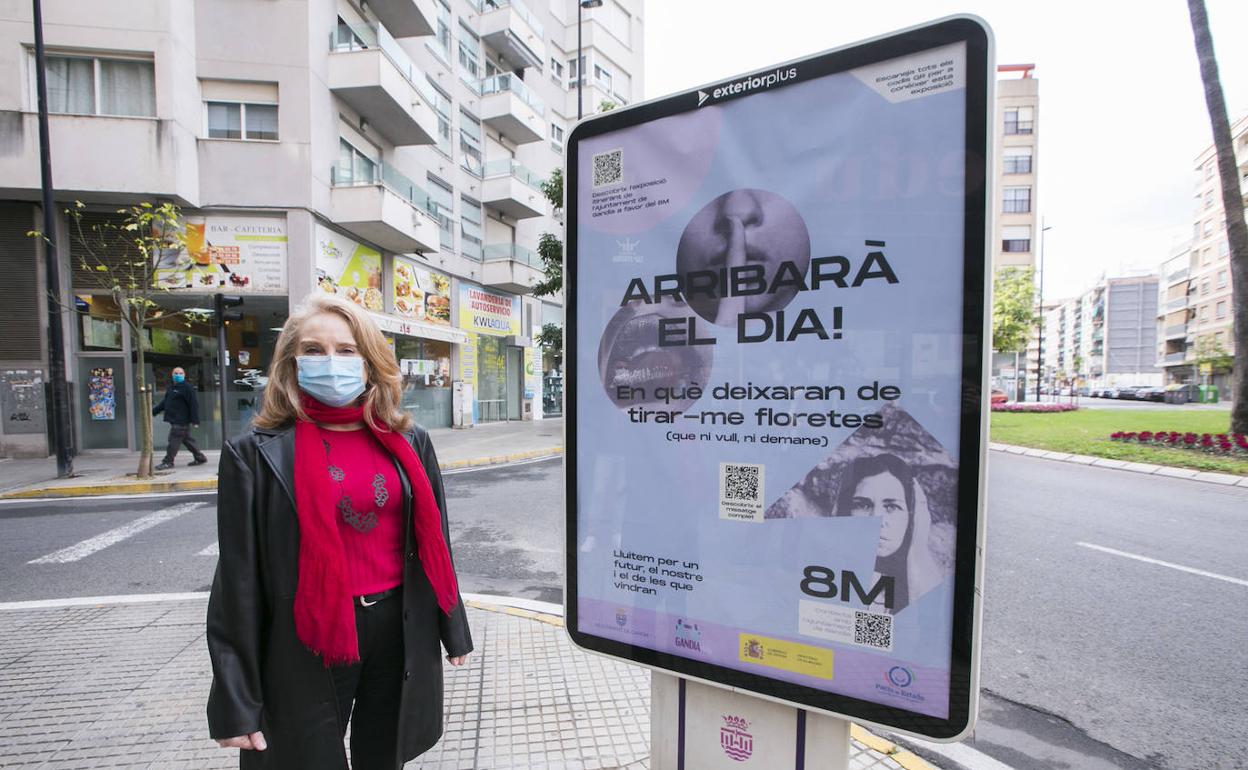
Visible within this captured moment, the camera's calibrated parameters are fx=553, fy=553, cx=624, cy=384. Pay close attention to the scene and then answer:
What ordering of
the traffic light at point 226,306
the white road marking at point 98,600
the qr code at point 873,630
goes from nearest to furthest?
the qr code at point 873,630 → the white road marking at point 98,600 → the traffic light at point 226,306

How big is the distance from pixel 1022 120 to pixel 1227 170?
40311 mm

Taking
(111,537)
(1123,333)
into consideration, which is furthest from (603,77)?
(1123,333)

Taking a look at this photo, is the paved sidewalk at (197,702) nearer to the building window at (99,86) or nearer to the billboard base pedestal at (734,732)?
the billboard base pedestal at (734,732)

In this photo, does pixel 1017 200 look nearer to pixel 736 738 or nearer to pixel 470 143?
pixel 470 143

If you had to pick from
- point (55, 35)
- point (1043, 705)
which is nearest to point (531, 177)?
point (55, 35)

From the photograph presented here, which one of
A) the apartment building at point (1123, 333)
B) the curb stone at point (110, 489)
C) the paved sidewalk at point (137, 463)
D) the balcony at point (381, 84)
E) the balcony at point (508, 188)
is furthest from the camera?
the apartment building at point (1123, 333)

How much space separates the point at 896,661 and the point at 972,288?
932 mm

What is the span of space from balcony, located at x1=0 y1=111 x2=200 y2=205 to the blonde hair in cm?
1333

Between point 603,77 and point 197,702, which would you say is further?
point 603,77

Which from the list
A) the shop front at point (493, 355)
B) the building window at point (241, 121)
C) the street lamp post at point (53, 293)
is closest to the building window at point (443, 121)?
the shop front at point (493, 355)

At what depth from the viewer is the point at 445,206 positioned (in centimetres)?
1902

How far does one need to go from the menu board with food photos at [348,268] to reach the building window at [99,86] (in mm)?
4129

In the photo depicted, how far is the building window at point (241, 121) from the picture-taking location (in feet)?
41.5

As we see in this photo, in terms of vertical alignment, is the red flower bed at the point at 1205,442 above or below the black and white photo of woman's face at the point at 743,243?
below
